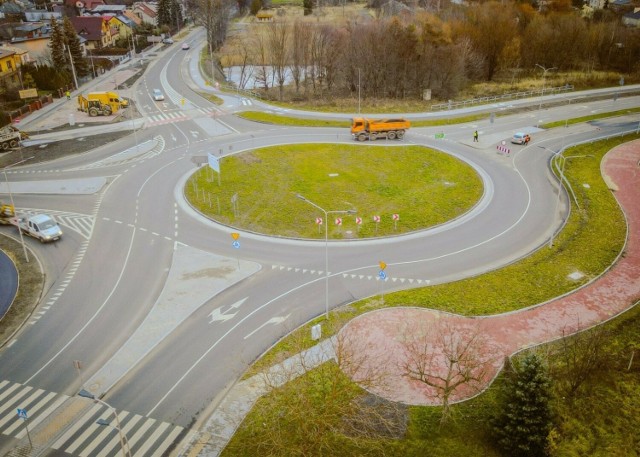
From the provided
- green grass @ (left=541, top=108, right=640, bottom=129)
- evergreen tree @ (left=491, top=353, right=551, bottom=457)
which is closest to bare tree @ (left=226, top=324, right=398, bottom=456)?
evergreen tree @ (left=491, top=353, right=551, bottom=457)

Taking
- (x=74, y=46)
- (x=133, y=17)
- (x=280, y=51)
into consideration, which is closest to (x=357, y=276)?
(x=280, y=51)

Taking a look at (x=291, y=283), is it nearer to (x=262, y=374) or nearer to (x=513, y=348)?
(x=262, y=374)

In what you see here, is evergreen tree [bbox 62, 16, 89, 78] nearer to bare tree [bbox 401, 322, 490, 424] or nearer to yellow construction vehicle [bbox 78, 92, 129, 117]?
yellow construction vehicle [bbox 78, 92, 129, 117]

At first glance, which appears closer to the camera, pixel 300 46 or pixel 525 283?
→ pixel 525 283

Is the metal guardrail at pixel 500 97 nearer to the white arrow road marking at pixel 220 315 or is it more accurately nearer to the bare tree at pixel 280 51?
the bare tree at pixel 280 51

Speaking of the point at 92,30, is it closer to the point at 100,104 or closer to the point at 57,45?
the point at 57,45

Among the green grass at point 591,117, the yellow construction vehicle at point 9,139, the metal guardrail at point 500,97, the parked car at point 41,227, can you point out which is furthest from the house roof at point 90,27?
the green grass at point 591,117

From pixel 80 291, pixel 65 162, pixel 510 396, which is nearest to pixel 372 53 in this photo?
pixel 65 162

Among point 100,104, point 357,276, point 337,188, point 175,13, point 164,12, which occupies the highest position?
point 164,12
